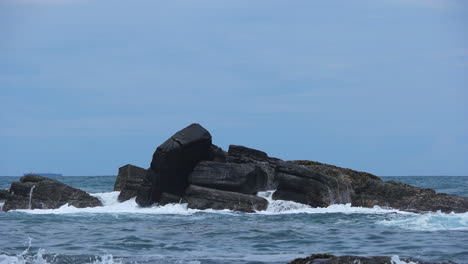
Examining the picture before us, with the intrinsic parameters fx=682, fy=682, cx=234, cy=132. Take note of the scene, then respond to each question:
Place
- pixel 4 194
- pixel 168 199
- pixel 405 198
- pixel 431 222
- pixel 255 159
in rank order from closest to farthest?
pixel 431 222 < pixel 405 198 < pixel 168 199 < pixel 4 194 < pixel 255 159

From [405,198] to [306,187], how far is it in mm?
4774

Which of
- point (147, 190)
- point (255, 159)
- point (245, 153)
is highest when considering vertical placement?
point (245, 153)

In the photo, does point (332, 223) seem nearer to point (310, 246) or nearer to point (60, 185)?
point (310, 246)

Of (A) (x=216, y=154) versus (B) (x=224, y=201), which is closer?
(B) (x=224, y=201)

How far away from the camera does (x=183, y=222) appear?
27.1 meters

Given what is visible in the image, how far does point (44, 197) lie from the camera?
116 ft

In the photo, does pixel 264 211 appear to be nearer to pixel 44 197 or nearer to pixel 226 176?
pixel 226 176

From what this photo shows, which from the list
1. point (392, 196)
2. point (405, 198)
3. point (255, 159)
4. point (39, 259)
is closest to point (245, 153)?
point (255, 159)

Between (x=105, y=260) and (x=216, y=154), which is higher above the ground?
(x=216, y=154)

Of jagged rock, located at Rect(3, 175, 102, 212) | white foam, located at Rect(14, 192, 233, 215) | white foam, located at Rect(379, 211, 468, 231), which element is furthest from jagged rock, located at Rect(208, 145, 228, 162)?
white foam, located at Rect(379, 211, 468, 231)

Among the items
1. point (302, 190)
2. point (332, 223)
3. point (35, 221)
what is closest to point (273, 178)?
point (302, 190)

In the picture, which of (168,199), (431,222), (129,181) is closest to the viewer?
(431,222)

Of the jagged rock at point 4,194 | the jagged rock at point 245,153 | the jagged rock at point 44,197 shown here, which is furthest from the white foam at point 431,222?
the jagged rock at point 4,194

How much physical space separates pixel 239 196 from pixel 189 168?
330 centimetres
